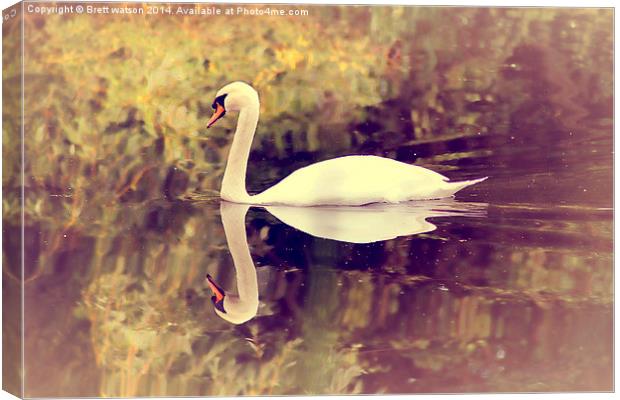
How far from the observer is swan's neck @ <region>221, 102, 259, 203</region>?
125 inches

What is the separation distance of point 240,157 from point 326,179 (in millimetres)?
259

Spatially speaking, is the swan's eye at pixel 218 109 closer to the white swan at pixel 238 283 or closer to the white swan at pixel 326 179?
the white swan at pixel 326 179

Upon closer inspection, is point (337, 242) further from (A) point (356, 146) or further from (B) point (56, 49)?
(B) point (56, 49)

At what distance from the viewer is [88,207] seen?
316 cm

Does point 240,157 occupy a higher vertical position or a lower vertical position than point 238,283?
higher

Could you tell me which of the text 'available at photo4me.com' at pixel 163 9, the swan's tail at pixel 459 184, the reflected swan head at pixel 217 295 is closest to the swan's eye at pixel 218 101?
the text 'available at photo4me.com' at pixel 163 9

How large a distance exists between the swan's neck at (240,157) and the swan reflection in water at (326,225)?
4 centimetres

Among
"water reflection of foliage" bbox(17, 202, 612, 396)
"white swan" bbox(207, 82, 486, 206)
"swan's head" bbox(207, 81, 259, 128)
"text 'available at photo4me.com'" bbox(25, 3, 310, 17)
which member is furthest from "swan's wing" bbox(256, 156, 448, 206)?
"text 'available at photo4me.com'" bbox(25, 3, 310, 17)

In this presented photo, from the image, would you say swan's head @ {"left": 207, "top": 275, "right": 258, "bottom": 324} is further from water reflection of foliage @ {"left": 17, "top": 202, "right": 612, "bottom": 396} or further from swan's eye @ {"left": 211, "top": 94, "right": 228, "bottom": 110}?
swan's eye @ {"left": 211, "top": 94, "right": 228, "bottom": 110}

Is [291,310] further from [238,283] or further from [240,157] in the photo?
[240,157]

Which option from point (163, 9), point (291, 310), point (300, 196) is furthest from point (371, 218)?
point (163, 9)

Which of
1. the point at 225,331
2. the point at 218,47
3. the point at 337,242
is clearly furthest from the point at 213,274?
the point at 218,47

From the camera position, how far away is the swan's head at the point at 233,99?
317cm

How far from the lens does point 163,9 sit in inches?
124
